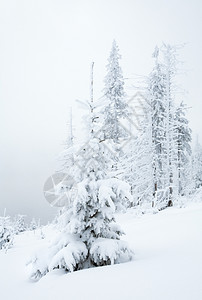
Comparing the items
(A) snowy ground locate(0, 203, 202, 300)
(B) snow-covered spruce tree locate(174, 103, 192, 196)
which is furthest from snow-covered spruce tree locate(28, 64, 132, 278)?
(B) snow-covered spruce tree locate(174, 103, 192, 196)

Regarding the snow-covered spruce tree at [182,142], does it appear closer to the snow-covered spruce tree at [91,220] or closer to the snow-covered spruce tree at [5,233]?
the snow-covered spruce tree at [5,233]

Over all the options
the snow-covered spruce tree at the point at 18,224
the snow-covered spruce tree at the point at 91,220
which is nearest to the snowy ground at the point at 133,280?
the snow-covered spruce tree at the point at 91,220

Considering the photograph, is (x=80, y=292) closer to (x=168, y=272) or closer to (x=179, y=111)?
(x=168, y=272)

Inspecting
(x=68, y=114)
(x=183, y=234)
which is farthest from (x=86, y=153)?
(x=68, y=114)

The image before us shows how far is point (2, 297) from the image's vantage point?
4.90 metres

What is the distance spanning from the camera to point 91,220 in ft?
19.7

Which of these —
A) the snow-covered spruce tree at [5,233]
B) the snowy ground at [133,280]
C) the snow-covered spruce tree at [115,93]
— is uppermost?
the snow-covered spruce tree at [115,93]

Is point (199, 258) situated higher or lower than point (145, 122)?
lower

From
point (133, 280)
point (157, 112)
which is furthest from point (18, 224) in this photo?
point (133, 280)

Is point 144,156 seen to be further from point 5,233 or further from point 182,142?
point 5,233

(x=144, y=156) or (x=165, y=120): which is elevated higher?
(x=165, y=120)

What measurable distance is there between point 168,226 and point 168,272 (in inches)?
229

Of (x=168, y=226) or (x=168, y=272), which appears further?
(x=168, y=226)

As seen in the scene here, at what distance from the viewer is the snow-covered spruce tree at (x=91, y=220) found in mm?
5605
